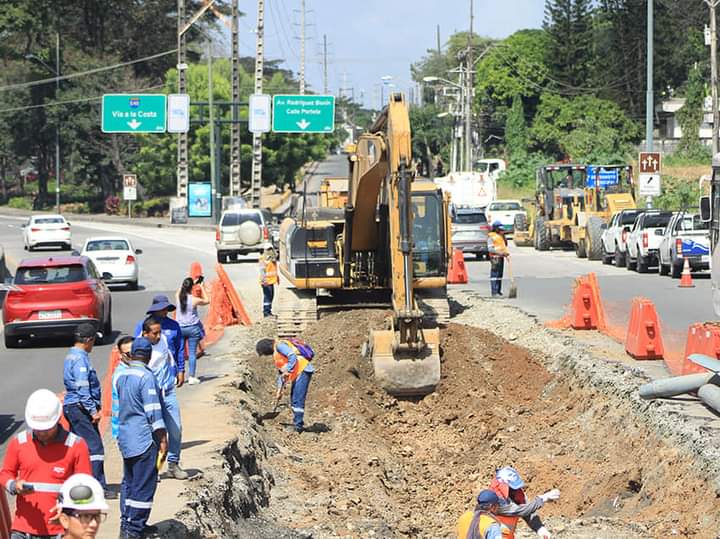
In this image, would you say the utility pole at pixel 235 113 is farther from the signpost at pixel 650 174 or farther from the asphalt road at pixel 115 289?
the signpost at pixel 650 174

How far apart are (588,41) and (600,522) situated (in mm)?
86841

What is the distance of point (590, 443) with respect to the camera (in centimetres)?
1557

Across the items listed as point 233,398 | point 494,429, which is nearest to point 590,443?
point 494,429

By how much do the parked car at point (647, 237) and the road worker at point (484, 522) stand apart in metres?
29.1

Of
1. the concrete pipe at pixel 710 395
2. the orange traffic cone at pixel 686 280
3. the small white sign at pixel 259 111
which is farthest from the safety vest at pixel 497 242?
the small white sign at pixel 259 111

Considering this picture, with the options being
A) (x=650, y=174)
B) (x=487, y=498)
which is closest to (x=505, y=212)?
(x=650, y=174)

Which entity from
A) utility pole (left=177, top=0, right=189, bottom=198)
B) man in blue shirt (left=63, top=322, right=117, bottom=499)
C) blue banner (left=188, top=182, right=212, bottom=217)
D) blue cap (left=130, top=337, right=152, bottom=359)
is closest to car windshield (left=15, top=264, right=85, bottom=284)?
man in blue shirt (left=63, top=322, right=117, bottom=499)

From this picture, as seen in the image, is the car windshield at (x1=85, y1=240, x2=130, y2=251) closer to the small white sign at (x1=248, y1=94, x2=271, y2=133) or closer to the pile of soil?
the pile of soil

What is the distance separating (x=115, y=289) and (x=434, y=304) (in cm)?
1579

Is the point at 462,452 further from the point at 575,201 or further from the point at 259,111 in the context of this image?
the point at 259,111

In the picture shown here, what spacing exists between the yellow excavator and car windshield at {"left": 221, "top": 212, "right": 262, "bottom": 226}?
19.4 metres

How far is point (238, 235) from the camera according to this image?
149 ft

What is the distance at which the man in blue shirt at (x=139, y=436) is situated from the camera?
9.62 m

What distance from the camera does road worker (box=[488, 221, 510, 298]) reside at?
29406 mm
